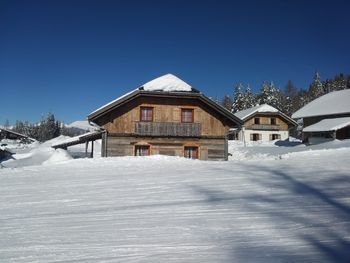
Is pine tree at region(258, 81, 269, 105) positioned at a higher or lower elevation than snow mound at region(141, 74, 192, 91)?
higher

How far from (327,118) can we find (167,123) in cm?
2946

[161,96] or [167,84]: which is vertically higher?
[167,84]

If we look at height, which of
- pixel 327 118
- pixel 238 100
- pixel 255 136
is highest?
pixel 238 100

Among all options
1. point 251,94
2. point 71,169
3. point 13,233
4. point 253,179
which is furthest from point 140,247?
point 251,94

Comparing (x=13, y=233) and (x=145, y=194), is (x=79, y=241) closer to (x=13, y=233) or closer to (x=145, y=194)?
(x=13, y=233)

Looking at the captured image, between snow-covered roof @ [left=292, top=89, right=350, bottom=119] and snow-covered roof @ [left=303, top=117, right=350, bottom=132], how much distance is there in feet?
4.78

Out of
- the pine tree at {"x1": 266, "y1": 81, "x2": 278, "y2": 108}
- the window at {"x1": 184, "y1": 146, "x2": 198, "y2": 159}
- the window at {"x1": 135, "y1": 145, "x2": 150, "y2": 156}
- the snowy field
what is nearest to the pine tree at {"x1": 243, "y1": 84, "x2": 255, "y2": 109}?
the pine tree at {"x1": 266, "y1": 81, "x2": 278, "y2": 108}

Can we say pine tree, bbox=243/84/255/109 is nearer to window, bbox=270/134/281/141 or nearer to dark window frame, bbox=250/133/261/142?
dark window frame, bbox=250/133/261/142

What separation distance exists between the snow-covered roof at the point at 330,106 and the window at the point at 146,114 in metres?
29.2

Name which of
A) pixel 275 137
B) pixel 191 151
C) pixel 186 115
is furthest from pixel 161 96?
pixel 275 137

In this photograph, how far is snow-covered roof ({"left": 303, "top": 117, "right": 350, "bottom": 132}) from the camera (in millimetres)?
39062

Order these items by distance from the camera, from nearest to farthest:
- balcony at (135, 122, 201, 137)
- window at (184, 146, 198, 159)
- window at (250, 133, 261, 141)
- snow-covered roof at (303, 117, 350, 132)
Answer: balcony at (135, 122, 201, 137) → window at (184, 146, 198, 159) → snow-covered roof at (303, 117, 350, 132) → window at (250, 133, 261, 141)

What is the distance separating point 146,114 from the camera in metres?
25.0

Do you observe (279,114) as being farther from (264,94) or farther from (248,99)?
(248,99)
